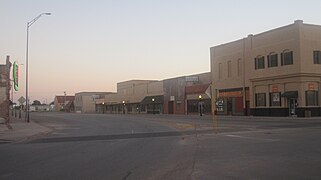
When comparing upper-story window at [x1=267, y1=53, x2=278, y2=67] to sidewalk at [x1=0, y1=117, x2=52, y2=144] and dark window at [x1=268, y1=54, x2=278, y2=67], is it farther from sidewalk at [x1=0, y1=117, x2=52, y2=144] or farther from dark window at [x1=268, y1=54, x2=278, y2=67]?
sidewalk at [x1=0, y1=117, x2=52, y2=144]

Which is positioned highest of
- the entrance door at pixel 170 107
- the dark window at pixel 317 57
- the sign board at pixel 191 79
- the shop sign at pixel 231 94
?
the dark window at pixel 317 57

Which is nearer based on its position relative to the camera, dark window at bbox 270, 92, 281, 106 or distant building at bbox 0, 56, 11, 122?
distant building at bbox 0, 56, 11, 122

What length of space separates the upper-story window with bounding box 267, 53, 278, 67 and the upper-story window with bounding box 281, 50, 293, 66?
4.00 ft

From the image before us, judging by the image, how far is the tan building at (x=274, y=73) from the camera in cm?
5272

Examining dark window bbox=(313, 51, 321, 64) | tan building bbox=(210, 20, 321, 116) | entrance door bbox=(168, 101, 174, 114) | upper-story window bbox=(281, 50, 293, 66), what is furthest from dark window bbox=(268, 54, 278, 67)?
entrance door bbox=(168, 101, 174, 114)

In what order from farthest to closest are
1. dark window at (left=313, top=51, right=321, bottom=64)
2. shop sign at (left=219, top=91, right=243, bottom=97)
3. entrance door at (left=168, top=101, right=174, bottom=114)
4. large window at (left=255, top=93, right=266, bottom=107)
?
entrance door at (left=168, top=101, right=174, bottom=114) < shop sign at (left=219, top=91, right=243, bottom=97) < large window at (left=255, top=93, right=266, bottom=107) < dark window at (left=313, top=51, right=321, bottom=64)

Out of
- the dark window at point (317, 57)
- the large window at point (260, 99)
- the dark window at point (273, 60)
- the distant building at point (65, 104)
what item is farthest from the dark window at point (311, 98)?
the distant building at point (65, 104)

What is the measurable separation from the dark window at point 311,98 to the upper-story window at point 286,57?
4.32m

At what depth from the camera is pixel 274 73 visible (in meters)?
56.8

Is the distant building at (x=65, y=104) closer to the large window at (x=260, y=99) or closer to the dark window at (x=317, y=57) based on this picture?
the large window at (x=260, y=99)

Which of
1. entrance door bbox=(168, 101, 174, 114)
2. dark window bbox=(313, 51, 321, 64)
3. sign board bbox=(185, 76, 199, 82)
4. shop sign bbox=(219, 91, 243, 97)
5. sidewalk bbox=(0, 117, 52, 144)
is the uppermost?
dark window bbox=(313, 51, 321, 64)

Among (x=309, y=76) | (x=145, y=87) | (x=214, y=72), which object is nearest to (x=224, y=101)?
(x=214, y=72)

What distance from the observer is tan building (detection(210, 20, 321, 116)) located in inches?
2076

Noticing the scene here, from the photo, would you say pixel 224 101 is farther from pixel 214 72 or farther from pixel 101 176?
pixel 101 176
